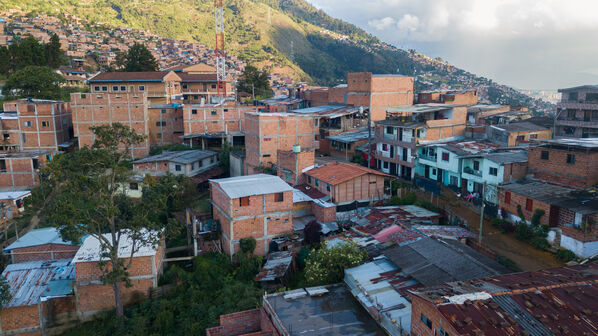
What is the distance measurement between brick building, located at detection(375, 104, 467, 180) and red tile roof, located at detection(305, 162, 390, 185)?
5.31 m

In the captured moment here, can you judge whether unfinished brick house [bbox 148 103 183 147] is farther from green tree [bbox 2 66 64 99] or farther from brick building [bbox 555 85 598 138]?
brick building [bbox 555 85 598 138]

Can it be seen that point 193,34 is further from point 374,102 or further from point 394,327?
point 394,327

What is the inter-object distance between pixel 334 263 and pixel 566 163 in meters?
13.6

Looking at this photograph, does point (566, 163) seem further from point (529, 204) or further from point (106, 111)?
point (106, 111)

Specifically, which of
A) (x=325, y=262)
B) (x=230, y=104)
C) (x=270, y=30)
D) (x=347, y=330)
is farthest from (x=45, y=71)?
(x=270, y=30)

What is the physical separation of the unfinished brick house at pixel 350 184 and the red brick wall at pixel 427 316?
12.6m

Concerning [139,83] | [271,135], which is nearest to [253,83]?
[139,83]

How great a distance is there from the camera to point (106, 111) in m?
37.5

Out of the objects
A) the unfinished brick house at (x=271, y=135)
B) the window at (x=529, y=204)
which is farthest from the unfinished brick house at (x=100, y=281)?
the window at (x=529, y=204)

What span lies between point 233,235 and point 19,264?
441 inches

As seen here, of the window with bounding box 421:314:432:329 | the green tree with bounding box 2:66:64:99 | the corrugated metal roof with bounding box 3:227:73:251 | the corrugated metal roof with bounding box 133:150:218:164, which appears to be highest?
the green tree with bounding box 2:66:64:99

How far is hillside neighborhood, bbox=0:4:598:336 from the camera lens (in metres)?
12.0

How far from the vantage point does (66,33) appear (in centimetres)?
8975

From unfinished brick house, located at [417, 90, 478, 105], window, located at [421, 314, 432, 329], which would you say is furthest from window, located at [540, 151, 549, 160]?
unfinished brick house, located at [417, 90, 478, 105]
